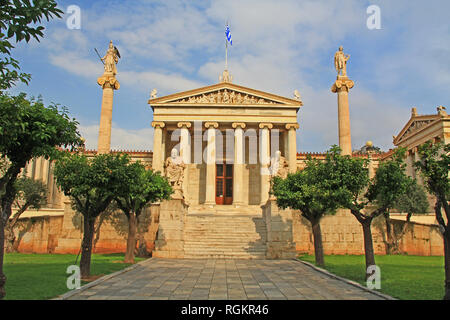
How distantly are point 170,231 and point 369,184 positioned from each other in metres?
11.8

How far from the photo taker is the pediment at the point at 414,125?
44.2 m

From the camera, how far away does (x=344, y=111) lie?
33344 millimetres

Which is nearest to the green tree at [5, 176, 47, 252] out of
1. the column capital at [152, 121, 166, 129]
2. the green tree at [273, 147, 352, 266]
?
the column capital at [152, 121, 166, 129]

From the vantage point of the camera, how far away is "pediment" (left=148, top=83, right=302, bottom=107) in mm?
35594

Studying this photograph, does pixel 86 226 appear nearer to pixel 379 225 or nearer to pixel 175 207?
pixel 175 207

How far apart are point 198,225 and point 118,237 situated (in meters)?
6.28

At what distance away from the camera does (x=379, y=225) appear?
86.5ft

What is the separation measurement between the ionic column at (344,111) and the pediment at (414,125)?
14.5m

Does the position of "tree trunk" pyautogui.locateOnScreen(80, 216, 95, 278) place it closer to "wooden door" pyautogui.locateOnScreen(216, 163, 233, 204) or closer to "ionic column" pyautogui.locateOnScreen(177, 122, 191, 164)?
"ionic column" pyautogui.locateOnScreen(177, 122, 191, 164)

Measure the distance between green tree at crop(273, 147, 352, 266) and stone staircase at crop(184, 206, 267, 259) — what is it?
3778 millimetres

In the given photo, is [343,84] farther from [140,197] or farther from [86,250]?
[86,250]

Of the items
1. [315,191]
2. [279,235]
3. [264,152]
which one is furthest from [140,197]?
[264,152]

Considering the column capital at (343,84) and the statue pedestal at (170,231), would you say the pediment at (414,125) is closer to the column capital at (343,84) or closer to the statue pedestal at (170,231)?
the column capital at (343,84)
